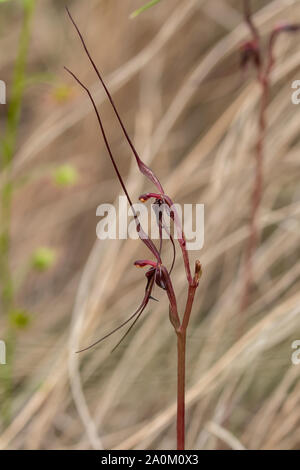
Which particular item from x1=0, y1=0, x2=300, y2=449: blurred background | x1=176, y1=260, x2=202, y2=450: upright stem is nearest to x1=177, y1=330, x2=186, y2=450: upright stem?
x1=176, y1=260, x2=202, y2=450: upright stem

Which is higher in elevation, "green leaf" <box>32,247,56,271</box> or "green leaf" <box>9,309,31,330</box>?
"green leaf" <box>32,247,56,271</box>

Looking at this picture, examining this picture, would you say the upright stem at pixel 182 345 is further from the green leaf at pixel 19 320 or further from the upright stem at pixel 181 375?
the green leaf at pixel 19 320

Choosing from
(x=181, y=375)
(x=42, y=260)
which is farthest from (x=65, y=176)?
(x=181, y=375)

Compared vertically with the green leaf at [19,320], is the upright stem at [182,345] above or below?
below

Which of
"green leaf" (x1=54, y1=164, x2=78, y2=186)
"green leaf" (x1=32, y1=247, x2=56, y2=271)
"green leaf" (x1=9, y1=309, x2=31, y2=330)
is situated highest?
"green leaf" (x1=54, y1=164, x2=78, y2=186)

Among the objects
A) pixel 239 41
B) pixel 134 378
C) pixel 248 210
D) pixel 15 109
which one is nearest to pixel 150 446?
pixel 134 378

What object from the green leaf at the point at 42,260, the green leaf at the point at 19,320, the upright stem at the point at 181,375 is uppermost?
the green leaf at the point at 42,260

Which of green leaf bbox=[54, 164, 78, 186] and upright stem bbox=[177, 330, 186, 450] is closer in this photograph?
upright stem bbox=[177, 330, 186, 450]

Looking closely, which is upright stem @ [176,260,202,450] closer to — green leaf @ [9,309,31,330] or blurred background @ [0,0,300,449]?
blurred background @ [0,0,300,449]

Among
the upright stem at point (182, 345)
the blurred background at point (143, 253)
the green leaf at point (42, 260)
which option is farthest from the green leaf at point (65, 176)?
the upright stem at point (182, 345)
